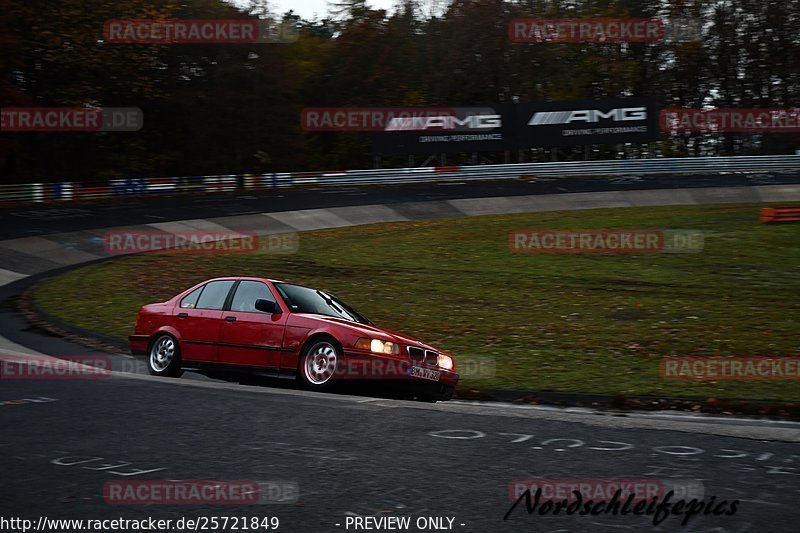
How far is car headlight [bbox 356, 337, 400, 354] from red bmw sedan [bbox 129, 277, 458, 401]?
0.01 meters

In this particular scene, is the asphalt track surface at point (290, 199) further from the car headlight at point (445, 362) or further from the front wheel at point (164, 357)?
the car headlight at point (445, 362)

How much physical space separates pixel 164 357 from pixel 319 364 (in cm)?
249

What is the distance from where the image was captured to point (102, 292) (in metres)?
19.1

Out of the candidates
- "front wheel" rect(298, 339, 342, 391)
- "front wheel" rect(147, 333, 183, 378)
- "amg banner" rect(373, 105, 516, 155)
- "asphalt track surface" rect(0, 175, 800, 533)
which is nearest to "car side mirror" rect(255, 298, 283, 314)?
"front wheel" rect(298, 339, 342, 391)

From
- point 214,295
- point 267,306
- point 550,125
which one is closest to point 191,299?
point 214,295

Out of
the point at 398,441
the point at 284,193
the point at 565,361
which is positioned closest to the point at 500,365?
the point at 565,361

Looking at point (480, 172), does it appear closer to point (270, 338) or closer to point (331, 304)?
point (331, 304)

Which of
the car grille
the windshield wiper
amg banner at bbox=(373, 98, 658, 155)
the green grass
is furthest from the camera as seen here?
amg banner at bbox=(373, 98, 658, 155)

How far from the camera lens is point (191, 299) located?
11.2 metres

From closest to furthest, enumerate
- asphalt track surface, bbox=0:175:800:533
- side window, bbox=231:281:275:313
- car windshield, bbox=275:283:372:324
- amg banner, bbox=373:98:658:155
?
asphalt track surface, bbox=0:175:800:533, car windshield, bbox=275:283:372:324, side window, bbox=231:281:275:313, amg banner, bbox=373:98:658:155

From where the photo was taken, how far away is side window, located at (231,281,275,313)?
10.6 metres

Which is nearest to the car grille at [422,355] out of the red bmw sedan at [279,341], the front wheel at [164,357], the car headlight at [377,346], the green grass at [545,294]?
the red bmw sedan at [279,341]

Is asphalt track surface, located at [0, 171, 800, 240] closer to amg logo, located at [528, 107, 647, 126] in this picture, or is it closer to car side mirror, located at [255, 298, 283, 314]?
amg logo, located at [528, 107, 647, 126]

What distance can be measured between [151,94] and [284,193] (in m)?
10.7
